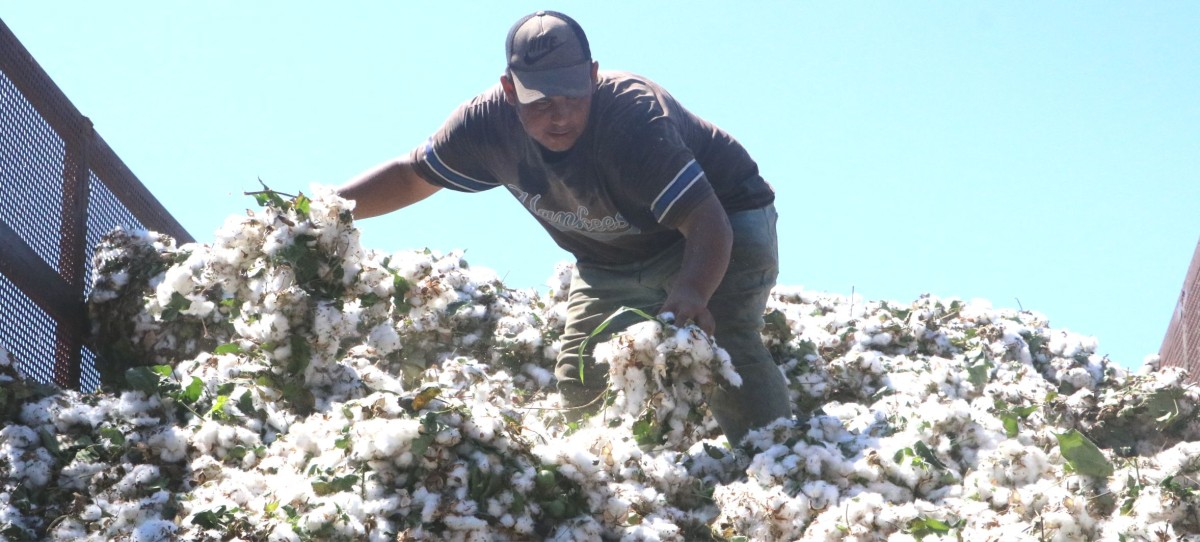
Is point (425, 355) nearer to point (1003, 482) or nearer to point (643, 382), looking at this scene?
point (643, 382)

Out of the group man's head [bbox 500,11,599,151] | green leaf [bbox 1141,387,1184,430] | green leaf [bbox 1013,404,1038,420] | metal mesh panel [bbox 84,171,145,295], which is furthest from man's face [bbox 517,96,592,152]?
green leaf [bbox 1141,387,1184,430]

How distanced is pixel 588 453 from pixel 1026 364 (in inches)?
150

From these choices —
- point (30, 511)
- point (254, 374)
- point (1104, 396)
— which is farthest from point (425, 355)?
point (1104, 396)

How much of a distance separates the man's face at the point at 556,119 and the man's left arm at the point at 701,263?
589mm

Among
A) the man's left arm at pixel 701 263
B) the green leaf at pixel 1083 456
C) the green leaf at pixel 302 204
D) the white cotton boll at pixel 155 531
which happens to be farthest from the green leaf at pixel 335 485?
the green leaf at pixel 1083 456

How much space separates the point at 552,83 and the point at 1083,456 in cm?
243

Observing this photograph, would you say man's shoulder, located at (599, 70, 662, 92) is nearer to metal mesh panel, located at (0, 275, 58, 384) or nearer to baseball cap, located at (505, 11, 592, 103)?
baseball cap, located at (505, 11, 592, 103)

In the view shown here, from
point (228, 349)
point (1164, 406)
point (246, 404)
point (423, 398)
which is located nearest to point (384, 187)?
point (228, 349)

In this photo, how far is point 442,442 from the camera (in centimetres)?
448

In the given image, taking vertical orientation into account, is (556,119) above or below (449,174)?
below

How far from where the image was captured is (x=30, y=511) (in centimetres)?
458

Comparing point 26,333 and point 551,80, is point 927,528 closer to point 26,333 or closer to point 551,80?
point 551,80

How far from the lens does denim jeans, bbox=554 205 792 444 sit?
5984mm

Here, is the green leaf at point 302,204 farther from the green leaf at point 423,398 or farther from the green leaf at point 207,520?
the green leaf at point 207,520
